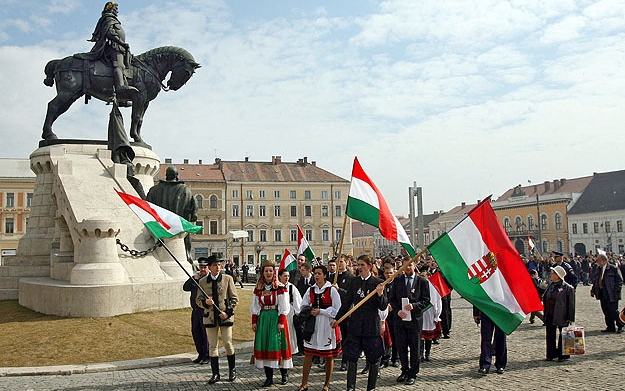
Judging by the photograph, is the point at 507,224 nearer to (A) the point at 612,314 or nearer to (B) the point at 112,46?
(A) the point at 612,314

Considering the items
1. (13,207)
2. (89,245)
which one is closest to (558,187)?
(13,207)

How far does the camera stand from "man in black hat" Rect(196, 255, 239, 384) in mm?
7757

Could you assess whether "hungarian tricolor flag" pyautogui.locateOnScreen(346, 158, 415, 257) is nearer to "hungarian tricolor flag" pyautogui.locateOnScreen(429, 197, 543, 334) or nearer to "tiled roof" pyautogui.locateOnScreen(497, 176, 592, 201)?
"hungarian tricolor flag" pyautogui.locateOnScreen(429, 197, 543, 334)

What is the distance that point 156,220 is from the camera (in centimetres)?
941

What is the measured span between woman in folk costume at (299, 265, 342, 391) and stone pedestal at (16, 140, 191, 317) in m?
5.70

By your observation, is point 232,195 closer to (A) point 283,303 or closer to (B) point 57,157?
(B) point 57,157

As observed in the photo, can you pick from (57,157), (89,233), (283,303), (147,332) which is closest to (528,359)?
(283,303)

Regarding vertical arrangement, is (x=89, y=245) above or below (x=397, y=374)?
above

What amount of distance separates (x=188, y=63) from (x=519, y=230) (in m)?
74.8

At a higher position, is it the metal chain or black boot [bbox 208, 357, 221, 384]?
the metal chain

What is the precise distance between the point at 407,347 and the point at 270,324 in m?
2.05

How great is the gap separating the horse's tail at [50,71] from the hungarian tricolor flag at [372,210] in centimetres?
1229

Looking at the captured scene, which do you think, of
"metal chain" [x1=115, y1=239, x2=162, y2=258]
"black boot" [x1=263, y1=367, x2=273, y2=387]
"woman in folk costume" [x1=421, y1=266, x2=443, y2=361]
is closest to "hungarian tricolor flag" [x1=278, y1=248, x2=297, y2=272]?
"metal chain" [x1=115, y1=239, x2=162, y2=258]

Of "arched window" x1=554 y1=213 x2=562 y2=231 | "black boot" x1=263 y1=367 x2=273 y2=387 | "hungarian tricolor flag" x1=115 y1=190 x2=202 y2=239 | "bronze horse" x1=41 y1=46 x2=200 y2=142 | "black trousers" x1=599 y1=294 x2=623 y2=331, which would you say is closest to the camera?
"black boot" x1=263 y1=367 x2=273 y2=387
